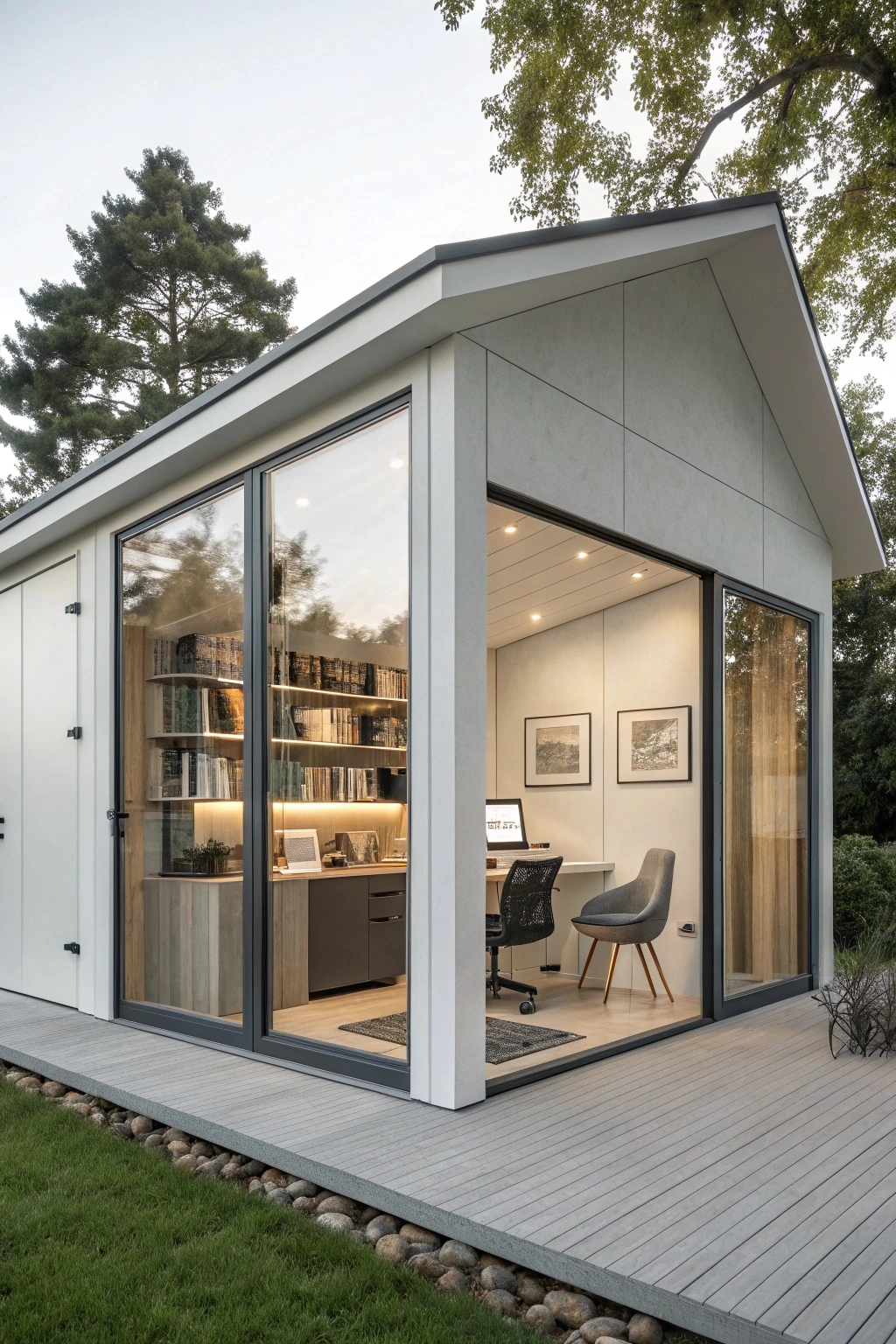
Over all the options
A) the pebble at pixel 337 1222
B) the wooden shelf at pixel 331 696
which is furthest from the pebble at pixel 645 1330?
the wooden shelf at pixel 331 696

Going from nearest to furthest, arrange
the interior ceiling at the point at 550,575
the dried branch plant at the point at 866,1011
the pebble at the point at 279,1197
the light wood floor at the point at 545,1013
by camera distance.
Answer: the pebble at the point at 279,1197, the light wood floor at the point at 545,1013, the dried branch plant at the point at 866,1011, the interior ceiling at the point at 550,575

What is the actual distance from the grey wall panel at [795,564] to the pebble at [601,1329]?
496 cm

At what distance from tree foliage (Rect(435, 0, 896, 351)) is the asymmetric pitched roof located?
206 inches

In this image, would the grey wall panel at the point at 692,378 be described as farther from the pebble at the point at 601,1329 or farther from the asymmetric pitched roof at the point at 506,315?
the pebble at the point at 601,1329

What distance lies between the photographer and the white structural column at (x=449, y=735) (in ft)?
13.4

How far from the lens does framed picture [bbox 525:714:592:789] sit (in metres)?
7.79

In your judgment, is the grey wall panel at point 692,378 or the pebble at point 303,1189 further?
the grey wall panel at point 692,378

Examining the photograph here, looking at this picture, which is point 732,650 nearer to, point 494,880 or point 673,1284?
point 494,880

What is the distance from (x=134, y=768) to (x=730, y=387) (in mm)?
4323

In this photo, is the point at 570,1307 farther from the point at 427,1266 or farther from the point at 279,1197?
the point at 279,1197

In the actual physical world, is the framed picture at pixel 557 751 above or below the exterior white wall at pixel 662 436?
below

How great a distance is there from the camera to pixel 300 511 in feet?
16.7

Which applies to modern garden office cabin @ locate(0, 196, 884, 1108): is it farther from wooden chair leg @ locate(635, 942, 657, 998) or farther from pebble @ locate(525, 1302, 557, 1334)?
pebble @ locate(525, 1302, 557, 1334)

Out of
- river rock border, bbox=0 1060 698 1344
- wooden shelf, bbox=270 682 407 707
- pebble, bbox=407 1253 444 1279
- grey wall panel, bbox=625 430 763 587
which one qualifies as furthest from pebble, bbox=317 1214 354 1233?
grey wall panel, bbox=625 430 763 587
